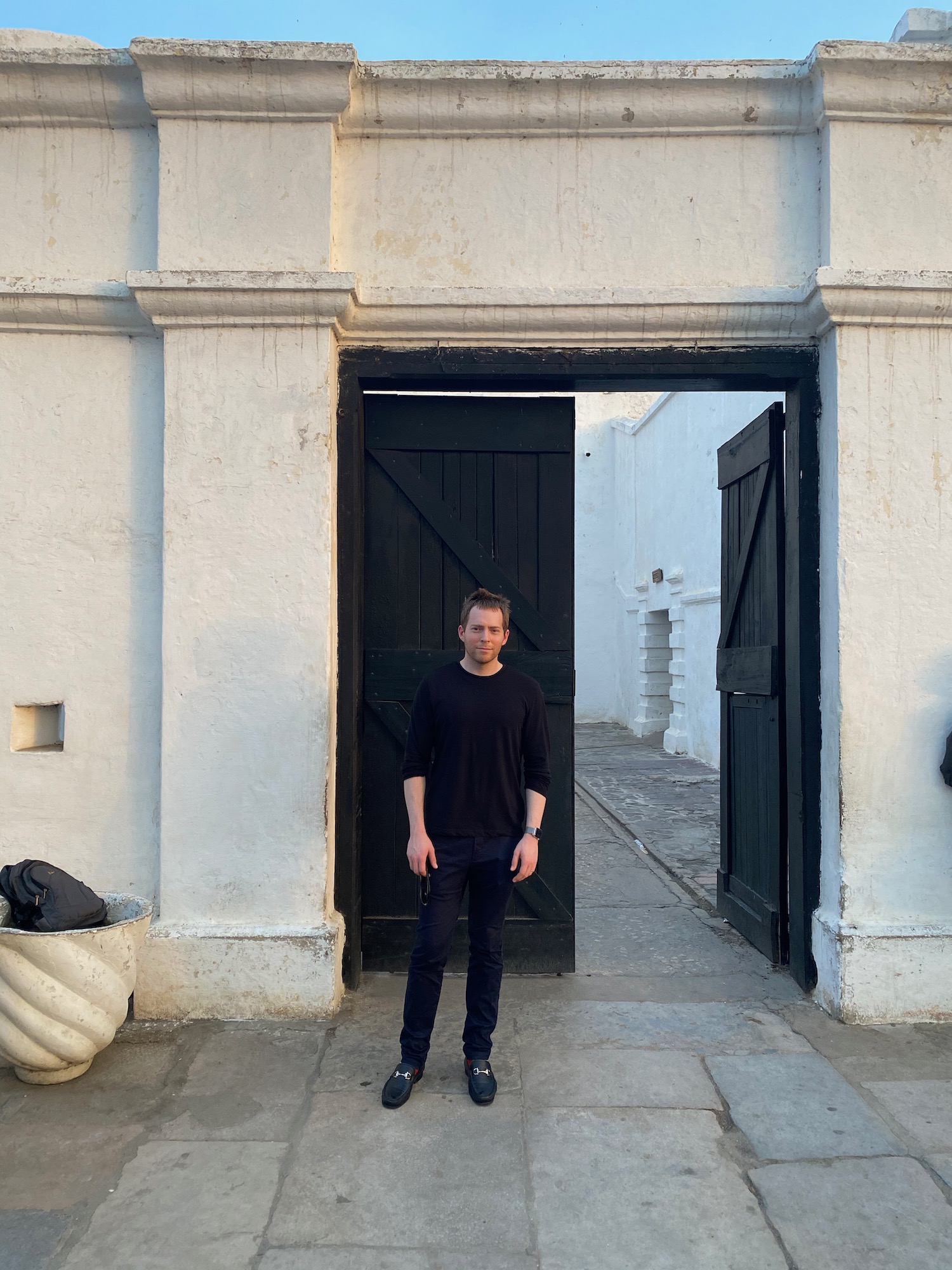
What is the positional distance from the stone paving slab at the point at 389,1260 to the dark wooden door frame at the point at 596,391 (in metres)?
1.78

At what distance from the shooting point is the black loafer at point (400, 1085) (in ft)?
9.96

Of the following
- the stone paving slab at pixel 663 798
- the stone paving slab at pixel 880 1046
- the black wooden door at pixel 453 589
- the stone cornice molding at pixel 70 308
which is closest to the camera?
the stone paving slab at pixel 880 1046

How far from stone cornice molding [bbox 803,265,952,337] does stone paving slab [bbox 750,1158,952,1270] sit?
10.4ft

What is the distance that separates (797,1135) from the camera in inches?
112

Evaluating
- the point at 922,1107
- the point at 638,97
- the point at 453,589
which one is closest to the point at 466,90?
the point at 638,97

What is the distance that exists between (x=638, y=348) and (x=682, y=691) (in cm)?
1110

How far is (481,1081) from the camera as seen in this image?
3100 mm

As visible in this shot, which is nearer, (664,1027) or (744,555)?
(664,1027)

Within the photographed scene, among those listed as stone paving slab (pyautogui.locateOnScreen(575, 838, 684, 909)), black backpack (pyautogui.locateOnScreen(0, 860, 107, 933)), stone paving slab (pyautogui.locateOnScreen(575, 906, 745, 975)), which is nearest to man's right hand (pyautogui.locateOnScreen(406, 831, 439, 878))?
black backpack (pyautogui.locateOnScreen(0, 860, 107, 933))

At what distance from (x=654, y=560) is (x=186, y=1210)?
15.8m

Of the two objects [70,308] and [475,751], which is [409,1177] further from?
[70,308]

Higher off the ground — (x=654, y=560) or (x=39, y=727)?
(x=654, y=560)

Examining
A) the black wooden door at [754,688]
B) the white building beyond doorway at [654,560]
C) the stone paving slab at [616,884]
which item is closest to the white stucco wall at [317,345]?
the black wooden door at [754,688]

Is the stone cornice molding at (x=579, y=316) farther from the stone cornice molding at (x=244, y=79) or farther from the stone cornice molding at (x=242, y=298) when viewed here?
the stone cornice molding at (x=244, y=79)
